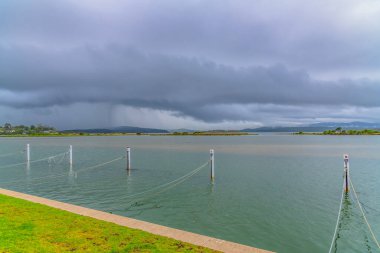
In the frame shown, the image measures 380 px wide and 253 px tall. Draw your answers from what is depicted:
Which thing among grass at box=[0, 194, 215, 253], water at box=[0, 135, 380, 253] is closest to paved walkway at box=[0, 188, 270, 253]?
grass at box=[0, 194, 215, 253]

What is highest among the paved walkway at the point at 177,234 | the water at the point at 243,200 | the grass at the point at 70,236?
the grass at the point at 70,236

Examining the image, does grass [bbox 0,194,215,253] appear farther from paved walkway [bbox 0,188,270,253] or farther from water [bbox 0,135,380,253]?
water [bbox 0,135,380,253]

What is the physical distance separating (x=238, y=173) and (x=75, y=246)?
24601 millimetres

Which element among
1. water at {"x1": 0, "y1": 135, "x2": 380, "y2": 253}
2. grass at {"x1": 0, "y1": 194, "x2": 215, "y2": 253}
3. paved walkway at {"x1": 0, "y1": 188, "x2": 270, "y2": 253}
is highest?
grass at {"x1": 0, "y1": 194, "x2": 215, "y2": 253}

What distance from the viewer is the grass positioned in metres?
8.54

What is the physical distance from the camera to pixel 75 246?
8680mm

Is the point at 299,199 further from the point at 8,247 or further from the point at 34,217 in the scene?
the point at 8,247

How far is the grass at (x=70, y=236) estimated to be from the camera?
28.0 ft

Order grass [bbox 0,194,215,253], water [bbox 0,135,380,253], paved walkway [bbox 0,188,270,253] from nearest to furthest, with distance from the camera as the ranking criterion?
grass [bbox 0,194,215,253] < paved walkway [bbox 0,188,270,253] < water [bbox 0,135,380,253]

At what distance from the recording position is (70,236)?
949cm

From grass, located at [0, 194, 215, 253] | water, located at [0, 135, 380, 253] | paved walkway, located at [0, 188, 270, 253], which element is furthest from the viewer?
water, located at [0, 135, 380, 253]

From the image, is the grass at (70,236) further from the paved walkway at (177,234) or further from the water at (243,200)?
the water at (243,200)

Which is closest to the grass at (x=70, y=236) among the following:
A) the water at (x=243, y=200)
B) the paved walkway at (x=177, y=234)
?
the paved walkway at (x=177, y=234)

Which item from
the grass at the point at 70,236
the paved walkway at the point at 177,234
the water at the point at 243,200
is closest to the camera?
the grass at the point at 70,236
